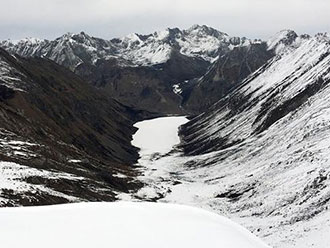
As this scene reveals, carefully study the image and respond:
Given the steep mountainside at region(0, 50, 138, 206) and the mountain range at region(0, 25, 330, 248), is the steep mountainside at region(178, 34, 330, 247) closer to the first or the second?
the mountain range at region(0, 25, 330, 248)

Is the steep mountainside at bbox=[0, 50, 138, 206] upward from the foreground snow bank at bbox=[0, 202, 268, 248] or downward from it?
upward

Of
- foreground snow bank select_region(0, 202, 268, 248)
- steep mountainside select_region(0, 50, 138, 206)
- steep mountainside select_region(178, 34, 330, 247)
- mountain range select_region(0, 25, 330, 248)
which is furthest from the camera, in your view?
steep mountainside select_region(0, 50, 138, 206)

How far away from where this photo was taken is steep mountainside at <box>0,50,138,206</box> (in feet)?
223

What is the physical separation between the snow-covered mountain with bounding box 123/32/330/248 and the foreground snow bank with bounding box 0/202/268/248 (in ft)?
106

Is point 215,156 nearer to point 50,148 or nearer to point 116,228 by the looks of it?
point 50,148

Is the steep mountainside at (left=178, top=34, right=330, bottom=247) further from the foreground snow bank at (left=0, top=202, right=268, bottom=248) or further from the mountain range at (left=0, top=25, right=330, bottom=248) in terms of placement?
the foreground snow bank at (left=0, top=202, right=268, bottom=248)

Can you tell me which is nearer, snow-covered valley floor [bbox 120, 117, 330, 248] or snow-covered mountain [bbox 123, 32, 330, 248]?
snow-covered valley floor [bbox 120, 117, 330, 248]

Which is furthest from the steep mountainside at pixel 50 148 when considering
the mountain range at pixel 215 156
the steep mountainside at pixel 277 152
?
the steep mountainside at pixel 277 152

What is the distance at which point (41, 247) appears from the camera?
35.1ft

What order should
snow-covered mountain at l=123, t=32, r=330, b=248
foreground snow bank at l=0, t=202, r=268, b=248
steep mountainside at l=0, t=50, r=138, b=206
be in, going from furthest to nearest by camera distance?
1. steep mountainside at l=0, t=50, r=138, b=206
2. snow-covered mountain at l=123, t=32, r=330, b=248
3. foreground snow bank at l=0, t=202, r=268, b=248

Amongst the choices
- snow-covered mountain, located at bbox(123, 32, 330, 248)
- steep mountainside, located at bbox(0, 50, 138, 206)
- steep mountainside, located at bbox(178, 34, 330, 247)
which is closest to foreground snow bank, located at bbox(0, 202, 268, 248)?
snow-covered mountain, located at bbox(123, 32, 330, 248)

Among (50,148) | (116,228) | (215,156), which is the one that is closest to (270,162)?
(215,156)

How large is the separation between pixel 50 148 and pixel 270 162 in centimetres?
4568

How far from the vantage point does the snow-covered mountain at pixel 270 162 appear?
2311 inches
